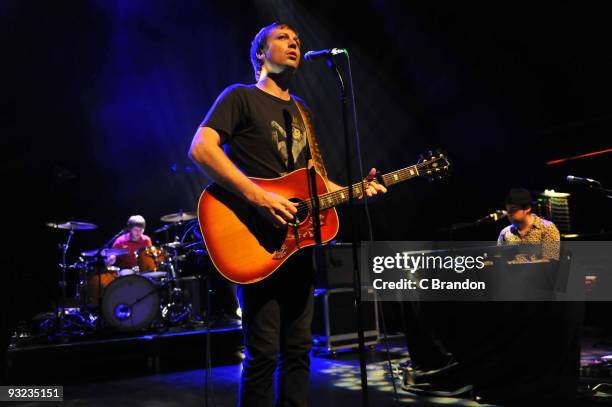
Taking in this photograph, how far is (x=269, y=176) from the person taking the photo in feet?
7.68

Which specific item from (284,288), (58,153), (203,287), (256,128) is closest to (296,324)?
(284,288)

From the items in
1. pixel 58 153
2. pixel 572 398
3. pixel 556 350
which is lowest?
pixel 572 398

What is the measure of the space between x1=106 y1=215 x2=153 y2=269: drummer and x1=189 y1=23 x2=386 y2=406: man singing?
5847 millimetres

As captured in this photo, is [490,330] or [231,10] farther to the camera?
[231,10]

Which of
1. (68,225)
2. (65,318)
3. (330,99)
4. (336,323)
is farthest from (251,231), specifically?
(330,99)

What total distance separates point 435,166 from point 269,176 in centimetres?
103

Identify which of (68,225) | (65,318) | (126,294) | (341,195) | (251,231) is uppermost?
(68,225)

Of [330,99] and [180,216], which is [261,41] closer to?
[180,216]

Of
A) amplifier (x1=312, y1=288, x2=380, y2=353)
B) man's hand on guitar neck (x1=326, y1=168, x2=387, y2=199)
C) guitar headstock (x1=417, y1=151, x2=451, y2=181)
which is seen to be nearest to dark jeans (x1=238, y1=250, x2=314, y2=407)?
man's hand on guitar neck (x1=326, y1=168, x2=387, y2=199)

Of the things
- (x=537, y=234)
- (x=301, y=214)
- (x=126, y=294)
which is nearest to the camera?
(x=301, y=214)

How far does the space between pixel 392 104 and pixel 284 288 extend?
745cm

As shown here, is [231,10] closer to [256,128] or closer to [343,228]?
[343,228]

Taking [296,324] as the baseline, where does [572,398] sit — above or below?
below

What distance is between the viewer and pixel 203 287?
26.8 feet
